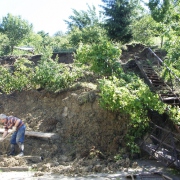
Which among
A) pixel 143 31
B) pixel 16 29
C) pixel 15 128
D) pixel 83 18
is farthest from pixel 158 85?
pixel 16 29

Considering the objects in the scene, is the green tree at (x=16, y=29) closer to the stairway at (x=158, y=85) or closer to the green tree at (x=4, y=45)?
the green tree at (x=4, y=45)

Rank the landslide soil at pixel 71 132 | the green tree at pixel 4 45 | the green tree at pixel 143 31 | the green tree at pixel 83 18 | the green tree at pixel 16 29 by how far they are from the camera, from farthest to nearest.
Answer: the green tree at pixel 16 29
the green tree at pixel 4 45
the green tree at pixel 83 18
the green tree at pixel 143 31
the landslide soil at pixel 71 132

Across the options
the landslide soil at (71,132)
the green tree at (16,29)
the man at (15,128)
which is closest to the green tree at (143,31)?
the landslide soil at (71,132)

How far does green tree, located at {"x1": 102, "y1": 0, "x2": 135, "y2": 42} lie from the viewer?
19.4 m

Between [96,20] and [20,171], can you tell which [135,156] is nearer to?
[20,171]

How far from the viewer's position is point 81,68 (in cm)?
1403

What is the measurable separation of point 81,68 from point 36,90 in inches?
97.0

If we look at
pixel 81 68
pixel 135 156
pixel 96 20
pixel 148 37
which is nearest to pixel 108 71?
pixel 81 68


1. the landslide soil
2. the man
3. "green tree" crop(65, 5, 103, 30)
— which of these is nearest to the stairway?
the landslide soil

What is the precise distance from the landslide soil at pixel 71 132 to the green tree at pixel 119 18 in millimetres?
6821

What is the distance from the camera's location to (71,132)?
1087 cm

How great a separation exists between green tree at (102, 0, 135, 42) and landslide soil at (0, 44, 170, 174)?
22.4ft

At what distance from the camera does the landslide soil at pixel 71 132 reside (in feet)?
29.1

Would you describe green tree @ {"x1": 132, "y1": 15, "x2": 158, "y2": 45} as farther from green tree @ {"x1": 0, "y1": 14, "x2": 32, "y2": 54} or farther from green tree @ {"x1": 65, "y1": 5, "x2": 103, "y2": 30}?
green tree @ {"x1": 0, "y1": 14, "x2": 32, "y2": 54}
